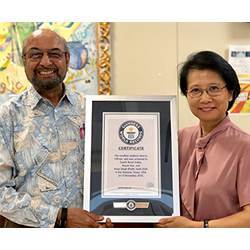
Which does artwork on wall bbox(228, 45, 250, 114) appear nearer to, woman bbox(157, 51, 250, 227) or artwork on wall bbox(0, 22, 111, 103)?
woman bbox(157, 51, 250, 227)

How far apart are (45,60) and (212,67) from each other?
0.49 meters

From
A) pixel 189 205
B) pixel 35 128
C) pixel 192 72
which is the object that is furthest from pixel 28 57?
pixel 189 205

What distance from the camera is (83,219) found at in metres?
1.25

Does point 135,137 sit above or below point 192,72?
below

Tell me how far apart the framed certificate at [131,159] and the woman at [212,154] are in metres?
0.04

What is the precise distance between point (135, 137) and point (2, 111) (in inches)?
15.8

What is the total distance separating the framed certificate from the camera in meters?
1.25

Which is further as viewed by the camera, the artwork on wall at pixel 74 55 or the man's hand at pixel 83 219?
the artwork on wall at pixel 74 55

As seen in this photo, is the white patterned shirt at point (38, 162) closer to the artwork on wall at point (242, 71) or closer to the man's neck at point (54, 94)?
the man's neck at point (54, 94)

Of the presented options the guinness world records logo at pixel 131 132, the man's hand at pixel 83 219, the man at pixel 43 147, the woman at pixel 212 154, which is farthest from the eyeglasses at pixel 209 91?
the man's hand at pixel 83 219

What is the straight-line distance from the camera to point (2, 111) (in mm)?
1288

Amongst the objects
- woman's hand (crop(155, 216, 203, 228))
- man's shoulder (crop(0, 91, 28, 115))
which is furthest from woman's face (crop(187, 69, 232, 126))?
man's shoulder (crop(0, 91, 28, 115))

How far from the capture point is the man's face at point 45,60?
1.29 m
